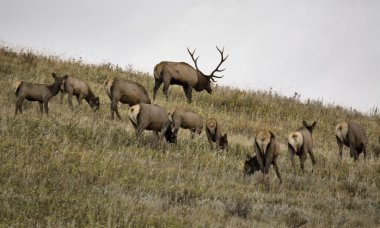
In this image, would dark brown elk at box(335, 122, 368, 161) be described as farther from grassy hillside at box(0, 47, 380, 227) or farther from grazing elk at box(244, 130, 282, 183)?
grazing elk at box(244, 130, 282, 183)

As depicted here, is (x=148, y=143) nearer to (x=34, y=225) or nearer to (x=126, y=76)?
(x=34, y=225)

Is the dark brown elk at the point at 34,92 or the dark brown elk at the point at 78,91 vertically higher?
the dark brown elk at the point at 78,91

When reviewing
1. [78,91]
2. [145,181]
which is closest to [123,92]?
[78,91]

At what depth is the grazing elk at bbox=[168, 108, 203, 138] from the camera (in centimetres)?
1415

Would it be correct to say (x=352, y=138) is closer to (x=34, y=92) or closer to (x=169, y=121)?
(x=169, y=121)

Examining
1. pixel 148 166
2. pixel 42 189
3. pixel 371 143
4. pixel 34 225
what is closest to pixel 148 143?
pixel 148 166

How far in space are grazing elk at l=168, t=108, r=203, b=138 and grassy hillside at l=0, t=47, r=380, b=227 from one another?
352mm

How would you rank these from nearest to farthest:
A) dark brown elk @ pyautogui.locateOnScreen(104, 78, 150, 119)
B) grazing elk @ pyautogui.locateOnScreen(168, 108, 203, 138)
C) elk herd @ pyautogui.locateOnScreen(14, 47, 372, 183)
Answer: elk herd @ pyautogui.locateOnScreen(14, 47, 372, 183) < grazing elk @ pyautogui.locateOnScreen(168, 108, 203, 138) < dark brown elk @ pyautogui.locateOnScreen(104, 78, 150, 119)

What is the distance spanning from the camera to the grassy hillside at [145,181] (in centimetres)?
745

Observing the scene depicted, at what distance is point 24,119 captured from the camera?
490 inches

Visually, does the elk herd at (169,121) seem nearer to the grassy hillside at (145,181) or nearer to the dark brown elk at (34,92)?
the dark brown elk at (34,92)

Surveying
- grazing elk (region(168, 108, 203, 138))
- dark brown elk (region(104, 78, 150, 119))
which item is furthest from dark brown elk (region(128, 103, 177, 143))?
dark brown elk (region(104, 78, 150, 119))

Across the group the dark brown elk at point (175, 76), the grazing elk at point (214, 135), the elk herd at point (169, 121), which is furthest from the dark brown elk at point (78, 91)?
the grazing elk at point (214, 135)

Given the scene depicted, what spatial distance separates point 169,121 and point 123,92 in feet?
6.74
